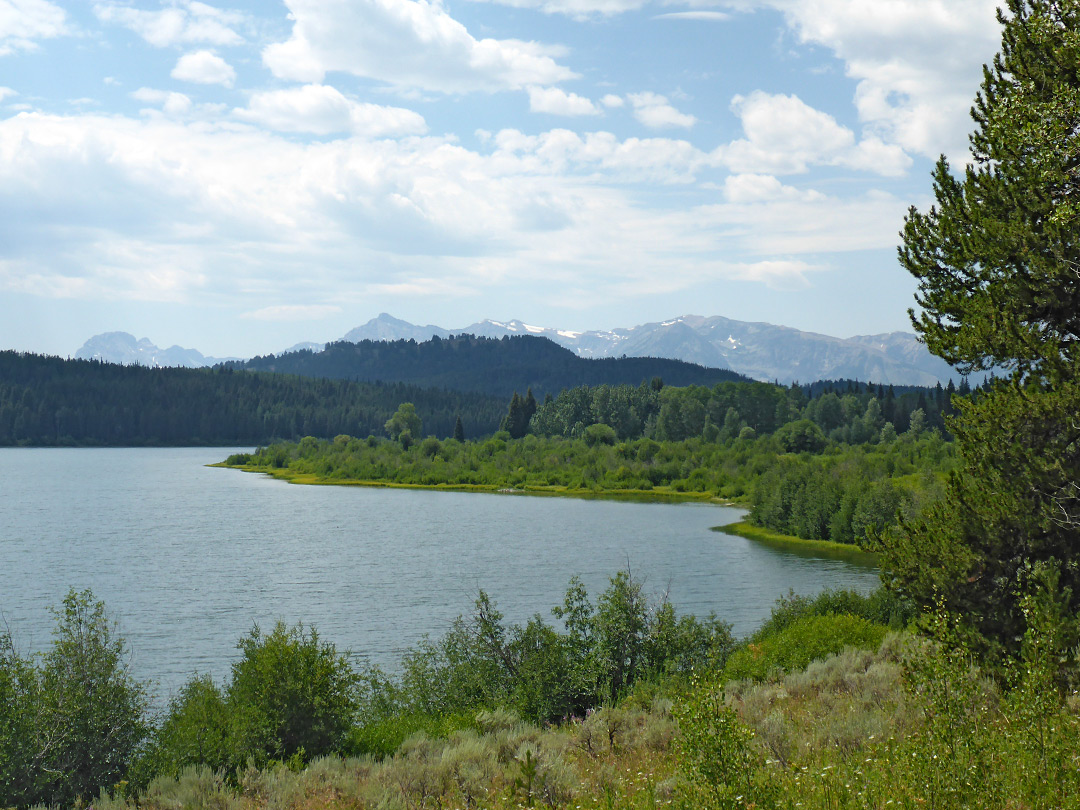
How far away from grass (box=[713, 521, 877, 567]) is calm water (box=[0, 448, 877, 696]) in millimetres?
2362

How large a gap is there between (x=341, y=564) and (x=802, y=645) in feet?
125

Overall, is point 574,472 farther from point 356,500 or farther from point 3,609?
point 3,609

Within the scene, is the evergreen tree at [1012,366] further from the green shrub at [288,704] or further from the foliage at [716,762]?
the green shrub at [288,704]

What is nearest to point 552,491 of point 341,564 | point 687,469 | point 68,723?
point 687,469

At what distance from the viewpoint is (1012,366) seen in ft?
55.2

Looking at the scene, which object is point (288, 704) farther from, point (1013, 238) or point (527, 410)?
point (527, 410)

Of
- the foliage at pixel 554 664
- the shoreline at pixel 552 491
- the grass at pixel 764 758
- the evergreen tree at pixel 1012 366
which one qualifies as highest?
the evergreen tree at pixel 1012 366

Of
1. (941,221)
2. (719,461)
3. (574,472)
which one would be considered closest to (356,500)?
(574,472)

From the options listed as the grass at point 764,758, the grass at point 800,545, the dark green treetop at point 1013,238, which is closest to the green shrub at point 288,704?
the grass at point 764,758

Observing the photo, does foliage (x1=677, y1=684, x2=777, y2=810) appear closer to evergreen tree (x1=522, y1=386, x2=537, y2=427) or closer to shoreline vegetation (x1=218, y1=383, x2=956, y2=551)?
shoreline vegetation (x1=218, y1=383, x2=956, y2=551)

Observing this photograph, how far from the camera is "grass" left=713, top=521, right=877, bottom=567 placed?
65.5 metres

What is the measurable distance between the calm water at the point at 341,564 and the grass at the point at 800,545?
2.36m

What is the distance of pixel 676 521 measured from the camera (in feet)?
275

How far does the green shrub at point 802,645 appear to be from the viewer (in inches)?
961
